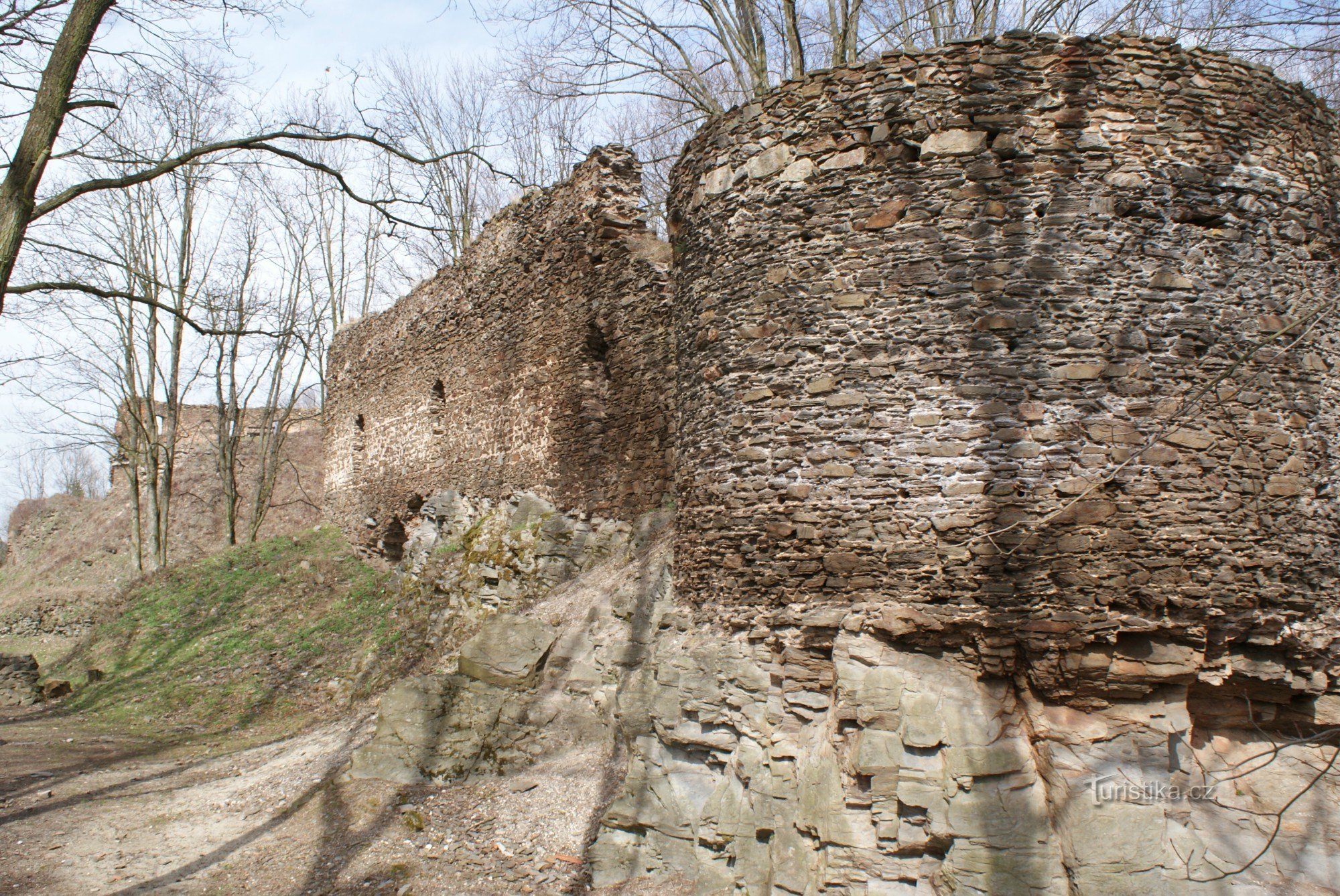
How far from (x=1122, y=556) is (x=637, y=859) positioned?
365 centimetres

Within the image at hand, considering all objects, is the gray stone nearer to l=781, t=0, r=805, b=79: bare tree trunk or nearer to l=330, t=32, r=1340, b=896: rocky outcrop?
l=330, t=32, r=1340, b=896: rocky outcrop

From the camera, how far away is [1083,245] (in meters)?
4.93

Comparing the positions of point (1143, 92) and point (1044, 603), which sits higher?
point (1143, 92)

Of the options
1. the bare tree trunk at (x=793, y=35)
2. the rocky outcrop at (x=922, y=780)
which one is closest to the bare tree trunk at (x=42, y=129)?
the rocky outcrop at (x=922, y=780)

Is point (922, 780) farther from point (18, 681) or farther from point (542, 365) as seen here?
point (18, 681)

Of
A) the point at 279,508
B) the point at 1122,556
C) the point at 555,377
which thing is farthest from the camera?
the point at 279,508

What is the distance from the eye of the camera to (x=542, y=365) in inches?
424

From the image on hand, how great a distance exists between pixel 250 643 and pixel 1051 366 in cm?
1221

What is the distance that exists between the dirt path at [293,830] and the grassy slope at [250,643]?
6.98ft

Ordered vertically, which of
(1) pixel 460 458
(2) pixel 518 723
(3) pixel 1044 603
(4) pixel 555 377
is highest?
(4) pixel 555 377

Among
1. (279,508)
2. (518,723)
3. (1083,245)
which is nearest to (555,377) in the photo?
(518,723)

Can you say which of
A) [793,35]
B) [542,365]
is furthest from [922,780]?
[793,35]

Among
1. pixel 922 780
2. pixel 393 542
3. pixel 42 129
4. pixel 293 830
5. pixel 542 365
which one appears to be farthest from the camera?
pixel 393 542

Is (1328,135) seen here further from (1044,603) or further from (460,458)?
(460,458)
